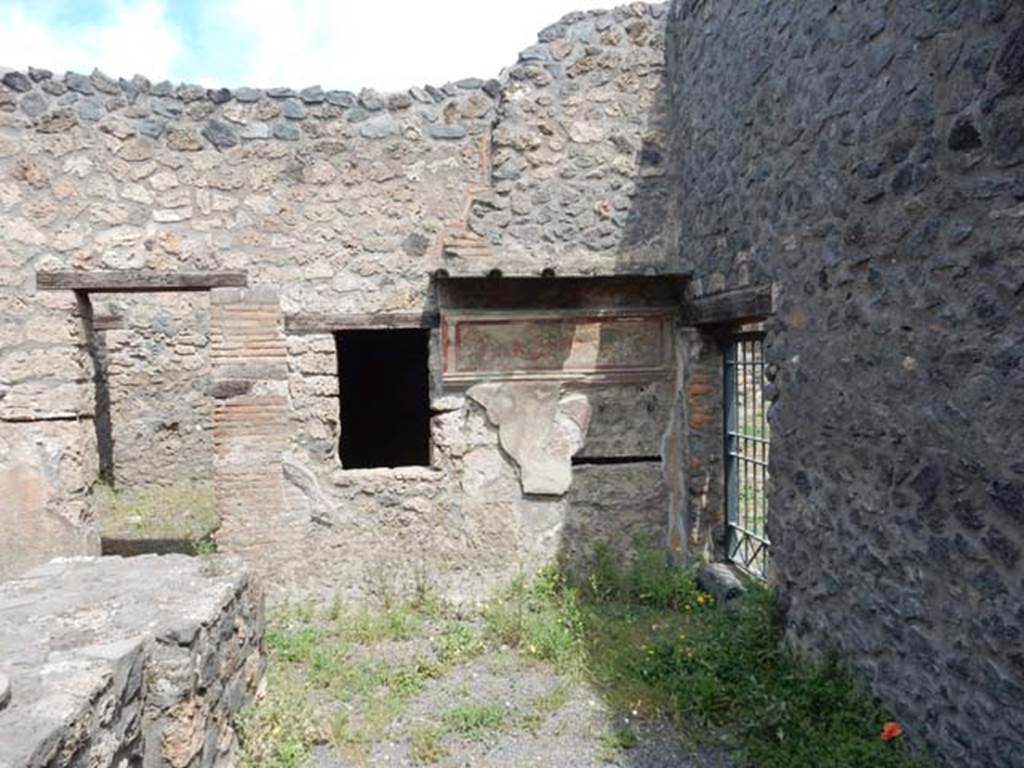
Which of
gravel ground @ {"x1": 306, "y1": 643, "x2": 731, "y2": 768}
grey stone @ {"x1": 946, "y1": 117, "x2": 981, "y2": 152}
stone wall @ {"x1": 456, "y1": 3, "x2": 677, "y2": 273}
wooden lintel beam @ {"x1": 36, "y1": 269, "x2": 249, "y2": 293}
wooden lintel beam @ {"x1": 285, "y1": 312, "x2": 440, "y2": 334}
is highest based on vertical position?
stone wall @ {"x1": 456, "y1": 3, "x2": 677, "y2": 273}

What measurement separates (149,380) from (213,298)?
357 cm

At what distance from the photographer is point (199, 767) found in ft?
8.87

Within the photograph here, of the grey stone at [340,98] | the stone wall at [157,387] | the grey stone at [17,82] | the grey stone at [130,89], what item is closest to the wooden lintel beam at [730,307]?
the grey stone at [340,98]

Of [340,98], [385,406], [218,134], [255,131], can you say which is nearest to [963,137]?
[340,98]

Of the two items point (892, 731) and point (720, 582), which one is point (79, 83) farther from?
point (892, 731)

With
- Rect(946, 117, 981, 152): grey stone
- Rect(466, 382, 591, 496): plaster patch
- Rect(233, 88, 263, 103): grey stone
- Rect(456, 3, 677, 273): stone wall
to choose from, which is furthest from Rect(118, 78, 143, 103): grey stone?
Rect(946, 117, 981, 152): grey stone

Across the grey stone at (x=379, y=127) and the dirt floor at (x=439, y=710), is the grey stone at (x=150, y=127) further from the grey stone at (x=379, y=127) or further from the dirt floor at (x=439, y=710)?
the dirt floor at (x=439, y=710)

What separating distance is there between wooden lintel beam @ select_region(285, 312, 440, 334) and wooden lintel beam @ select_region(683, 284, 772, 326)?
1.76 meters

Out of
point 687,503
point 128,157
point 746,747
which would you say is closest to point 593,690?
point 746,747

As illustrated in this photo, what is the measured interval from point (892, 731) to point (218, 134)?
197 inches

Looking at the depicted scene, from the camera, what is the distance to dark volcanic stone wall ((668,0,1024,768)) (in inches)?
89.2

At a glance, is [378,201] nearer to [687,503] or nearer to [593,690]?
[687,503]

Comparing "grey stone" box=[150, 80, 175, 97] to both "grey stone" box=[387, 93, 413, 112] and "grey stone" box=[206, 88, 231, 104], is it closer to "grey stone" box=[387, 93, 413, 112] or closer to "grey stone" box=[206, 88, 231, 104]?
"grey stone" box=[206, 88, 231, 104]

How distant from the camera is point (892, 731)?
2.86 metres
